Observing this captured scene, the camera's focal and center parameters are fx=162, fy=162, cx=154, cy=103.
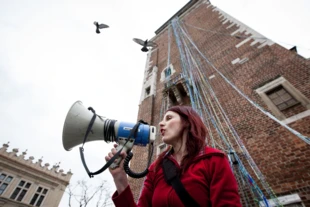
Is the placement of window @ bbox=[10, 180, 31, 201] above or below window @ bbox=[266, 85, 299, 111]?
below

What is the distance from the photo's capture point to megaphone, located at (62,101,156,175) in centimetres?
205

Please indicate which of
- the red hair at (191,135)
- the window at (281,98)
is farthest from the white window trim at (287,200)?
the red hair at (191,135)

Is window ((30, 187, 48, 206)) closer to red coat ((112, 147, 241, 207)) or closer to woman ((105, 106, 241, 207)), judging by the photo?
woman ((105, 106, 241, 207))

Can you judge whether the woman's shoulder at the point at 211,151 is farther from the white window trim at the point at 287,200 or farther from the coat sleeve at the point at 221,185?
the white window trim at the point at 287,200

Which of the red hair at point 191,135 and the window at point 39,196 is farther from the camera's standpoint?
the window at point 39,196

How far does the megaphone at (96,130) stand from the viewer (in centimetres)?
205

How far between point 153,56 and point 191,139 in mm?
14538

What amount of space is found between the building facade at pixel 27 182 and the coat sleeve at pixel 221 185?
2402 centimetres

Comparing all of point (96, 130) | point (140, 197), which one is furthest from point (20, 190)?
point (140, 197)

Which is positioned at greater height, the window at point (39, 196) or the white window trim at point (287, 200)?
the window at point (39, 196)

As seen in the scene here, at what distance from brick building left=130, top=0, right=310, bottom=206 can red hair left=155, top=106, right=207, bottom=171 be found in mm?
2583

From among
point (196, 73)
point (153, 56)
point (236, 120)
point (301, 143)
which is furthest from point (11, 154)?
point (301, 143)

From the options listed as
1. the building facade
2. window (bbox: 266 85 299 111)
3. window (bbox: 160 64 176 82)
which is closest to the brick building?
window (bbox: 266 85 299 111)

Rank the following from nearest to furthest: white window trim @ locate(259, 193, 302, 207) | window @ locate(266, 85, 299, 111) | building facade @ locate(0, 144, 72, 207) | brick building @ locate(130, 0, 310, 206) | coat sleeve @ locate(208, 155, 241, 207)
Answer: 1. coat sleeve @ locate(208, 155, 241, 207)
2. white window trim @ locate(259, 193, 302, 207)
3. brick building @ locate(130, 0, 310, 206)
4. window @ locate(266, 85, 299, 111)
5. building facade @ locate(0, 144, 72, 207)
